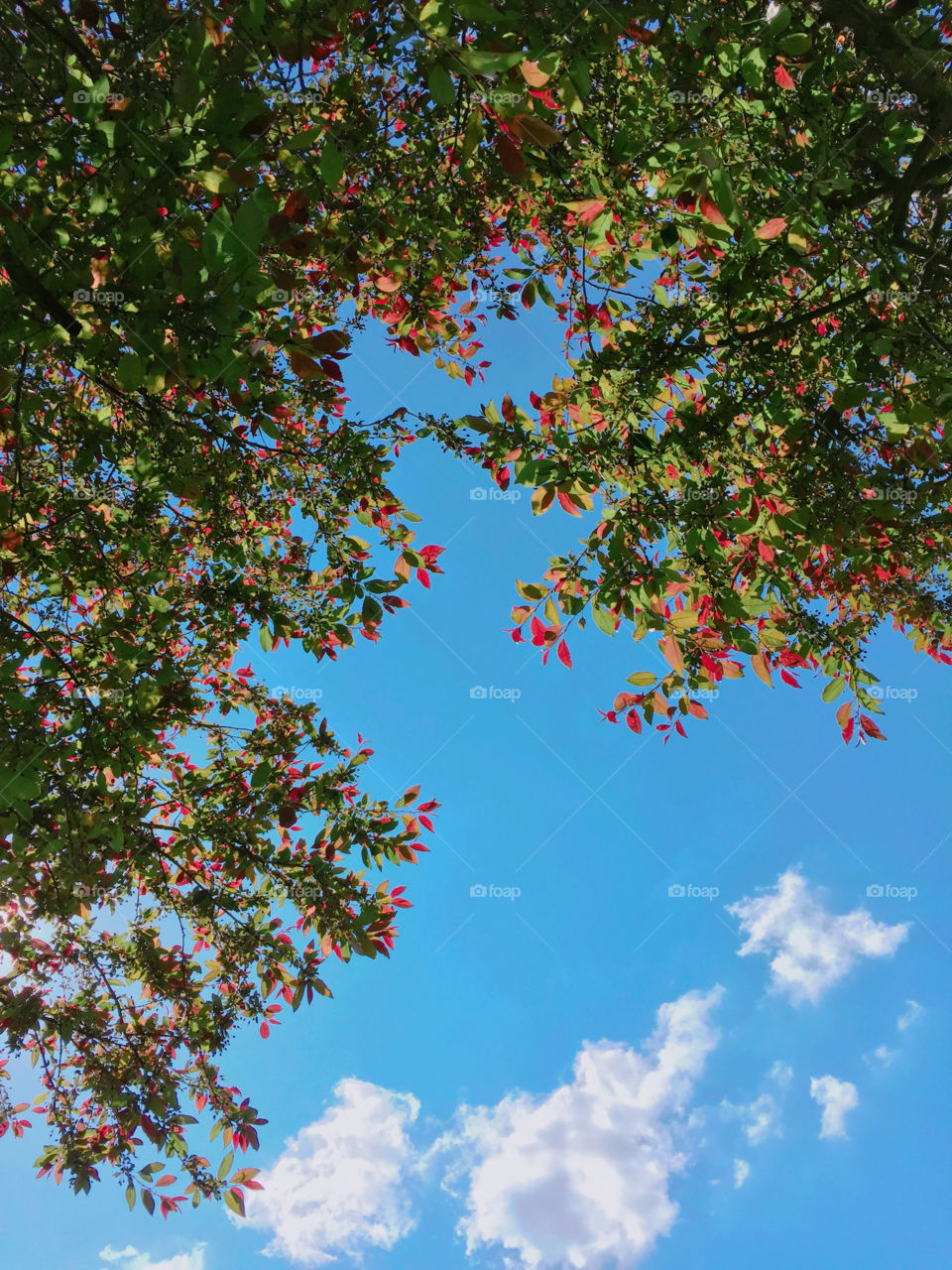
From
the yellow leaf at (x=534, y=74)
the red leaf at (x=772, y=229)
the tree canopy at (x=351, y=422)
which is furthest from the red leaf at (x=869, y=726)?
the yellow leaf at (x=534, y=74)

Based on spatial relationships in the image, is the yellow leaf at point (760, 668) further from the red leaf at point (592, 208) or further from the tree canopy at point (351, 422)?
the red leaf at point (592, 208)

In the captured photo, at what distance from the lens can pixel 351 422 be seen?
3.61 meters

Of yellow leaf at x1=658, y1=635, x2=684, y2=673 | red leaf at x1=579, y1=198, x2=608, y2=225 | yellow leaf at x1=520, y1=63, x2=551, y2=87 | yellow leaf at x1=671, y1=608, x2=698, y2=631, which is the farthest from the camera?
yellow leaf at x1=658, y1=635, x2=684, y2=673

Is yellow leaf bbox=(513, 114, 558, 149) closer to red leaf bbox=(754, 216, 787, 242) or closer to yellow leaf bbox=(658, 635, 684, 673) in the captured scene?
red leaf bbox=(754, 216, 787, 242)

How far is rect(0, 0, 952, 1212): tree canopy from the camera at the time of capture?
2285mm

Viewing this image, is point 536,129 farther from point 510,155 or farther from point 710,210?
A: point 710,210

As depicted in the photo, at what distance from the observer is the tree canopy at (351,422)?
229cm

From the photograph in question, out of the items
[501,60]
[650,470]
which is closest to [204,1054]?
[650,470]

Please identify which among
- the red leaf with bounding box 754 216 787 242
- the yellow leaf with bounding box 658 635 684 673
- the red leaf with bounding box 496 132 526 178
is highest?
the red leaf with bounding box 754 216 787 242

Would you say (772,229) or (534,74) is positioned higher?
(772,229)

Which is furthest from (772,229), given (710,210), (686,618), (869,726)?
(869,726)

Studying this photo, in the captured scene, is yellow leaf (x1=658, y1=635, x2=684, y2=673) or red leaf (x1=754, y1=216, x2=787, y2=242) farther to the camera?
yellow leaf (x1=658, y1=635, x2=684, y2=673)

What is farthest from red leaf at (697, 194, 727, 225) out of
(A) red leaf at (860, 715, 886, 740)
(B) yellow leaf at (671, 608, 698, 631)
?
(A) red leaf at (860, 715, 886, 740)

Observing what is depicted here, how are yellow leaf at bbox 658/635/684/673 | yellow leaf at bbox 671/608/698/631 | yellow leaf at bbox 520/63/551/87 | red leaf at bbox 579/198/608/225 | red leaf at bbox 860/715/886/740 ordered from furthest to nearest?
Answer: 1. red leaf at bbox 860/715/886/740
2. yellow leaf at bbox 658/635/684/673
3. yellow leaf at bbox 671/608/698/631
4. red leaf at bbox 579/198/608/225
5. yellow leaf at bbox 520/63/551/87
